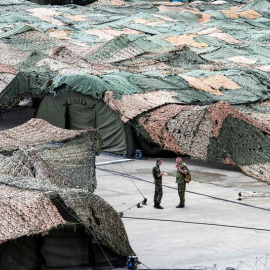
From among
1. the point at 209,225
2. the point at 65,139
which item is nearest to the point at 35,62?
the point at 65,139

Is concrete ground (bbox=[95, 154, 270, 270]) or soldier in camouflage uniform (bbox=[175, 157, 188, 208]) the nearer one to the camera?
concrete ground (bbox=[95, 154, 270, 270])

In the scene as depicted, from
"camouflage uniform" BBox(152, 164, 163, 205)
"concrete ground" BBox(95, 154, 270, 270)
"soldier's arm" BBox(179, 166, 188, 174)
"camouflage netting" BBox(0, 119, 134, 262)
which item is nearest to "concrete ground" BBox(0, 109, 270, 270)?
"concrete ground" BBox(95, 154, 270, 270)

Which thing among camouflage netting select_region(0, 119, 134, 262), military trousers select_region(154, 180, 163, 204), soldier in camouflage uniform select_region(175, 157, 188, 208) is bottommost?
military trousers select_region(154, 180, 163, 204)

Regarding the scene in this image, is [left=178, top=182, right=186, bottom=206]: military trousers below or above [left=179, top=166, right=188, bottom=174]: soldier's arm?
below

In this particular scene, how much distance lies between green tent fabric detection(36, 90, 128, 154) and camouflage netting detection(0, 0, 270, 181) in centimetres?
29

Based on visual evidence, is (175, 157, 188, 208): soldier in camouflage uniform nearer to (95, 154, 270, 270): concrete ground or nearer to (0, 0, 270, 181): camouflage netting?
(95, 154, 270, 270): concrete ground

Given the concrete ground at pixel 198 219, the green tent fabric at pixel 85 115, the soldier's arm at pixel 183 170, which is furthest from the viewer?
the green tent fabric at pixel 85 115

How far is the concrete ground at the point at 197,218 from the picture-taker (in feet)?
42.1

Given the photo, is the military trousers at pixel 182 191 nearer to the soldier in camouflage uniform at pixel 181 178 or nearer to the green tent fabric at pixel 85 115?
the soldier in camouflage uniform at pixel 181 178

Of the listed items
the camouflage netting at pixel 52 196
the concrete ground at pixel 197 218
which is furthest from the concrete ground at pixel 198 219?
the camouflage netting at pixel 52 196

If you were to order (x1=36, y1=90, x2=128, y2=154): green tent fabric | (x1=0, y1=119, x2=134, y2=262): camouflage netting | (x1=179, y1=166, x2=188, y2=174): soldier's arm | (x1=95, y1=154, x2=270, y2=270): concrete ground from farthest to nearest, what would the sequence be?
(x1=36, y1=90, x2=128, y2=154): green tent fabric, (x1=179, y1=166, x2=188, y2=174): soldier's arm, (x1=95, y1=154, x2=270, y2=270): concrete ground, (x1=0, y1=119, x2=134, y2=262): camouflage netting

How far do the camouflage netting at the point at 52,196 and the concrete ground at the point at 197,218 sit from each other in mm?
954

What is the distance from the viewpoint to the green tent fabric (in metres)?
23.5

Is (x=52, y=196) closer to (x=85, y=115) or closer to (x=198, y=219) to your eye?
(x=198, y=219)
